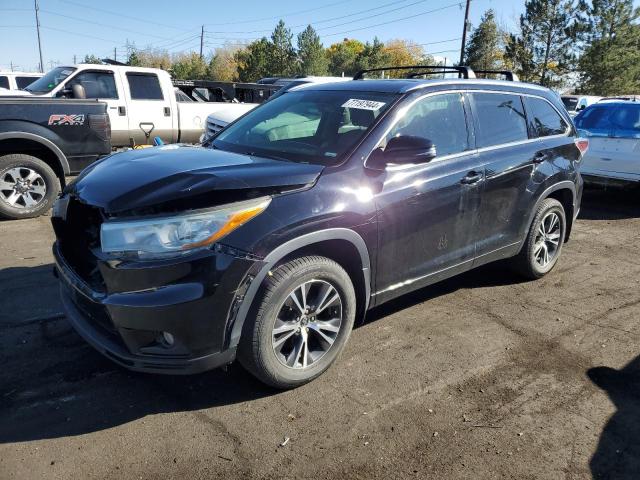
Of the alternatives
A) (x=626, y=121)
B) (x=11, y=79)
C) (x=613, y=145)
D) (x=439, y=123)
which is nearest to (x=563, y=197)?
(x=439, y=123)

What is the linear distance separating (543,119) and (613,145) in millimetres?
4359

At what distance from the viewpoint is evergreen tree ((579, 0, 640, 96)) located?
37.9 metres

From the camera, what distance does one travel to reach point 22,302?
429 cm

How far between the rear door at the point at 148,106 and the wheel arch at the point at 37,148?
128 inches

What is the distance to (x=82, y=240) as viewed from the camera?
3068 millimetres

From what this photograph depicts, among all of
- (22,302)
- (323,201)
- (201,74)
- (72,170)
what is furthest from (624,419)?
(201,74)

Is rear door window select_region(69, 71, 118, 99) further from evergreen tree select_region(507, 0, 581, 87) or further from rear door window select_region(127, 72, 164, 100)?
evergreen tree select_region(507, 0, 581, 87)

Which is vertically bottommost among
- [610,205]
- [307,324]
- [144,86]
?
[610,205]

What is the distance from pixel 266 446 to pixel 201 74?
60.0 meters

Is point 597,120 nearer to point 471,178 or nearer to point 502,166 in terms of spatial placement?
point 502,166

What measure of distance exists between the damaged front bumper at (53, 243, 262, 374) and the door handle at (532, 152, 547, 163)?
3023 mm

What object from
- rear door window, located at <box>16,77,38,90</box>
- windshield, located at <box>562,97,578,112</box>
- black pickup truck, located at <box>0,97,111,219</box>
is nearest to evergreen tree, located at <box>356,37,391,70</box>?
windshield, located at <box>562,97,578,112</box>

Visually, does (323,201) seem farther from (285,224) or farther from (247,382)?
(247,382)

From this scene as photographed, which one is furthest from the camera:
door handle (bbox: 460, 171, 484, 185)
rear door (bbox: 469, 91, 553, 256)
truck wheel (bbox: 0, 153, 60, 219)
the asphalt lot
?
truck wheel (bbox: 0, 153, 60, 219)
